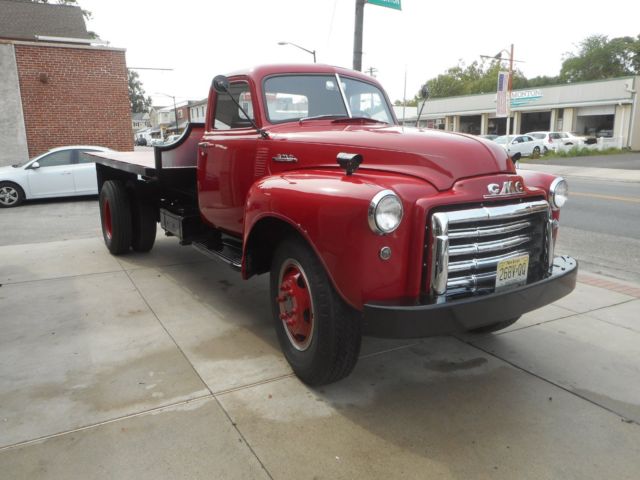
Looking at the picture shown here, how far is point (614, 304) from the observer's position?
15.8ft

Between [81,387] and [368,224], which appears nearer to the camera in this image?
[368,224]

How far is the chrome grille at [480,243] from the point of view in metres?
2.65

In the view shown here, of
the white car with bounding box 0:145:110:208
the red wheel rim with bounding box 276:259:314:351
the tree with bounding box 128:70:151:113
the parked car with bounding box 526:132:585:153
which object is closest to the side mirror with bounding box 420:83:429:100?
the red wheel rim with bounding box 276:259:314:351

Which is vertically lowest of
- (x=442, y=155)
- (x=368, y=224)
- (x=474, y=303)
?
(x=474, y=303)

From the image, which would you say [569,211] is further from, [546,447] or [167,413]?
[167,413]

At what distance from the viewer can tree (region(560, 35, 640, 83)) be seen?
2643 inches

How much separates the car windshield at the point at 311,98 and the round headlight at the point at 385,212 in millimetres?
1656

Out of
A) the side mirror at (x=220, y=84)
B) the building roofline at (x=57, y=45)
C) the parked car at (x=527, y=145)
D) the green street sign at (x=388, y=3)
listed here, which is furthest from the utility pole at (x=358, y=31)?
the parked car at (x=527, y=145)

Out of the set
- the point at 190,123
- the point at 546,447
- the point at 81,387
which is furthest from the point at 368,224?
the point at 190,123

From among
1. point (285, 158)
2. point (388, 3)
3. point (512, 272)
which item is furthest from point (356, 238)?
point (388, 3)

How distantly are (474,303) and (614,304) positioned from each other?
2990mm

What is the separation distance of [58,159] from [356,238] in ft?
38.1

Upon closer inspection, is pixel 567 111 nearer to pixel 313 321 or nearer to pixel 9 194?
pixel 9 194

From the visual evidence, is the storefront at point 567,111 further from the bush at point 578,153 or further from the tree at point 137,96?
the tree at point 137,96
